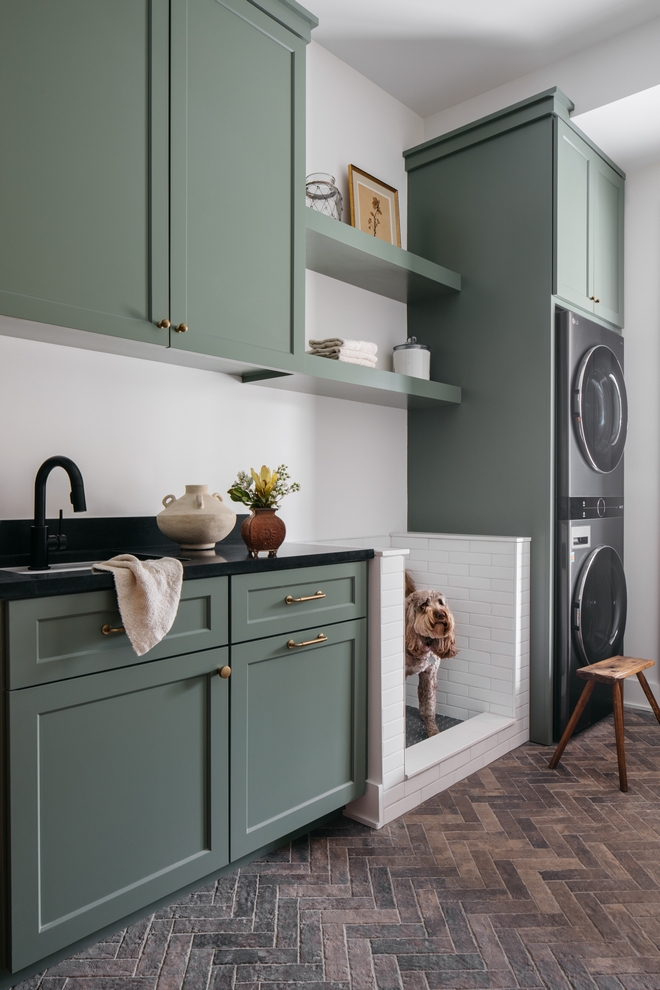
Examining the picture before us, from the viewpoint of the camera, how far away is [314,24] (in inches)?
93.8

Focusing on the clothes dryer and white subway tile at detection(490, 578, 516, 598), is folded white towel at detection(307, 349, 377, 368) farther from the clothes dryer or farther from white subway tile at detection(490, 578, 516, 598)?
white subway tile at detection(490, 578, 516, 598)

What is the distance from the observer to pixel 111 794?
1.59m

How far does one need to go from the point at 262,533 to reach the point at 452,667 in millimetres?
1575

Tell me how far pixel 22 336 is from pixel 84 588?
2.82ft

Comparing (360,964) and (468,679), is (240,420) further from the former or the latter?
(360,964)

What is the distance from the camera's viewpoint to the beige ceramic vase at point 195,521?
2.04m

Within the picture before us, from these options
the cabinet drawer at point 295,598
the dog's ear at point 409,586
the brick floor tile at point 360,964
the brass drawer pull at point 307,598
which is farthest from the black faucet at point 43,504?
the dog's ear at point 409,586

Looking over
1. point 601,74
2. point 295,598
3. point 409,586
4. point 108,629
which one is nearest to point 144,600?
point 108,629

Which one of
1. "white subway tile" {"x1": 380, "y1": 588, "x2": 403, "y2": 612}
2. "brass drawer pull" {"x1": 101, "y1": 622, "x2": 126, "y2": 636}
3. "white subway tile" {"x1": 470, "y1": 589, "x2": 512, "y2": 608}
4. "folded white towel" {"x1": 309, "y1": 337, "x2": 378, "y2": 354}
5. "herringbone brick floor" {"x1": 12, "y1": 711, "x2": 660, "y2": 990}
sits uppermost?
"folded white towel" {"x1": 309, "y1": 337, "x2": 378, "y2": 354}

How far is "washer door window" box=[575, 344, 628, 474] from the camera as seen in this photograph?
10.3 feet

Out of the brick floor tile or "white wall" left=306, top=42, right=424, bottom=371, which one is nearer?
the brick floor tile

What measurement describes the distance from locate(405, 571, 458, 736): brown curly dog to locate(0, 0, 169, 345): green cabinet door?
159cm

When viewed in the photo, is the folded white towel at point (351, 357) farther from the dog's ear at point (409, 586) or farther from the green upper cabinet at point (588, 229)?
the dog's ear at point (409, 586)

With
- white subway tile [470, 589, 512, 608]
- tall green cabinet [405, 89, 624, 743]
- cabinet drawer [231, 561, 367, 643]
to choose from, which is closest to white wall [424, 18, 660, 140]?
tall green cabinet [405, 89, 624, 743]
